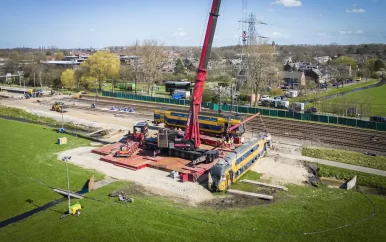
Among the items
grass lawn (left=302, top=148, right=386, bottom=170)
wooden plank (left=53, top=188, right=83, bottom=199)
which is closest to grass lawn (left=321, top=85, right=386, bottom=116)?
grass lawn (left=302, top=148, right=386, bottom=170)

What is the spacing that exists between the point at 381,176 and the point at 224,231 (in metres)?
16.5

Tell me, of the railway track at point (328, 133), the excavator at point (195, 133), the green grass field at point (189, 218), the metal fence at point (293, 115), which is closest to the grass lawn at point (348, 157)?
the railway track at point (328, 133)

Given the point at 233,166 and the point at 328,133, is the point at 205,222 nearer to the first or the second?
the point at 233,166

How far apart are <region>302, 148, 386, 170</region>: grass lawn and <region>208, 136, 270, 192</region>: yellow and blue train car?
20.0 ft

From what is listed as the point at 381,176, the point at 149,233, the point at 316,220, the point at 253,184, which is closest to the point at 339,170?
the point at 381,176

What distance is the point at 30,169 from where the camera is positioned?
28.1 m

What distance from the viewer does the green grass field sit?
17.2m

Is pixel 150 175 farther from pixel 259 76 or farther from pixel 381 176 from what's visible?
pixel 259 76

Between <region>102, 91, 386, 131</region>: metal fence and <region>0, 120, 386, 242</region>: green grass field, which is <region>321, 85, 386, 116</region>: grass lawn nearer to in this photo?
<region>102, 91, 386, 131</region>: metal fence

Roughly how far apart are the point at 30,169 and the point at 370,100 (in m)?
63.4

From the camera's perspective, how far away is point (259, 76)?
5975 cm

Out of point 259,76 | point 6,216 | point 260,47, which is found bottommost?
point 6,216

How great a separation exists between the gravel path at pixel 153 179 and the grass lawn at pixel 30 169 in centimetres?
142

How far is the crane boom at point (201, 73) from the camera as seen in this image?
26688 millimetres
